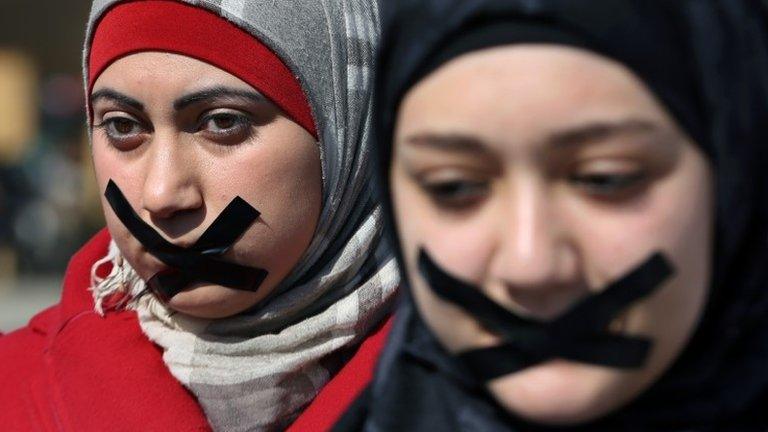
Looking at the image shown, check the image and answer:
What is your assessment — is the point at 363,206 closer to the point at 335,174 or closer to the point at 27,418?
the point at 335,174

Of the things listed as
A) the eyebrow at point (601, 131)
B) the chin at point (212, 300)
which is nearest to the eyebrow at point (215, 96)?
the chin at point (212, 300)

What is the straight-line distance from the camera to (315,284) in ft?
7.75

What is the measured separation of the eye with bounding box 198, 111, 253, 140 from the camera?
7.30 feet

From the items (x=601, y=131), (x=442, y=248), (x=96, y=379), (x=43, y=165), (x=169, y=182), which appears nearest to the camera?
(x=601, y=131)

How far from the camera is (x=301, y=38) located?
2.32 meters

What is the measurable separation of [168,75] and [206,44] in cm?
8

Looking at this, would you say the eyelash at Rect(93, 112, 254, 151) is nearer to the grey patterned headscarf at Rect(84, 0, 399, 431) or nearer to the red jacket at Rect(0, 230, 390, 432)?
the grey patterned headscarf at Rect(84, 0, 399, 431)

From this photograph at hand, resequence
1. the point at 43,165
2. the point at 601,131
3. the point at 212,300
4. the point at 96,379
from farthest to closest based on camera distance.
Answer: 1. the point at 43,165
2. the point at 96,379
3. the point at 212,300
4. the point at 601,131

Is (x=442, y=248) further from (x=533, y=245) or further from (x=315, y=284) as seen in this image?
(x=315, y=284)

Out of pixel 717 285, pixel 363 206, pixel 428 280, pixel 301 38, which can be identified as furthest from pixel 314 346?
pixel 717 285

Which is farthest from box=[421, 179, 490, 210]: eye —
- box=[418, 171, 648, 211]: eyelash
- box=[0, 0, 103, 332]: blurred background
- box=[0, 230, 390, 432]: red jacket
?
box=[0, 0, 103, 332]: blurred background

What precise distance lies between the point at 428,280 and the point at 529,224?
17 cm

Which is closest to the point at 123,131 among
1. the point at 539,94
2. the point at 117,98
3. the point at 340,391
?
the point at 117,98

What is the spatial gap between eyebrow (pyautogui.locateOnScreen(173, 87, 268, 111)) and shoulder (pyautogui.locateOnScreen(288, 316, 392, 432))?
18.9 inches
